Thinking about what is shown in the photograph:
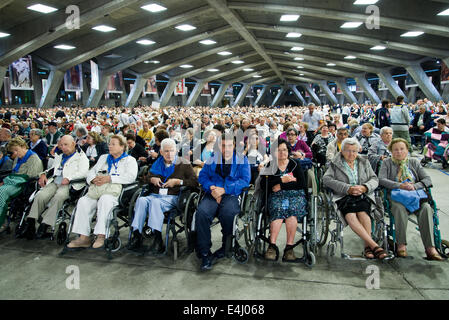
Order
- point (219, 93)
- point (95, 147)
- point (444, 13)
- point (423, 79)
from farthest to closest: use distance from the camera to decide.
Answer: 1. point (219, 93)
2. point (423, 79)
3. point (444, 13)
4. point (95, 147)

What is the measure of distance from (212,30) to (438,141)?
17767mm

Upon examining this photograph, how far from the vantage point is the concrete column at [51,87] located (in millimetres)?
22108

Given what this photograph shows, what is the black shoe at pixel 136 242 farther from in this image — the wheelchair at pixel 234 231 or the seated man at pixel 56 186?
the seated man at pixel 56 186

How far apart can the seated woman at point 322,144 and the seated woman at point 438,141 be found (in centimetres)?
364

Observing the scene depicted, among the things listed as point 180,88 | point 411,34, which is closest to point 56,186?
point 411,34

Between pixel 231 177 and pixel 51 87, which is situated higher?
pixel 51 87

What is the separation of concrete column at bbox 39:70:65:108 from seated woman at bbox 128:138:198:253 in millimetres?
22006

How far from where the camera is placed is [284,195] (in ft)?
11.2

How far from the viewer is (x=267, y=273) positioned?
10.1 ft

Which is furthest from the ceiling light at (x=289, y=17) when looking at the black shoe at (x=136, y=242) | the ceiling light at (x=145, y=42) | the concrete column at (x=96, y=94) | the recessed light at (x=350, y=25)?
the black shoe at (x=136, y=242)

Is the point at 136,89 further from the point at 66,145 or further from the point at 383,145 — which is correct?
the point at 383,145

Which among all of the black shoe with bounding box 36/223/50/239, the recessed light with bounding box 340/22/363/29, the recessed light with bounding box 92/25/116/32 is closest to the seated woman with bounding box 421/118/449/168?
the black shoe with bounding box 36/223/50/239
